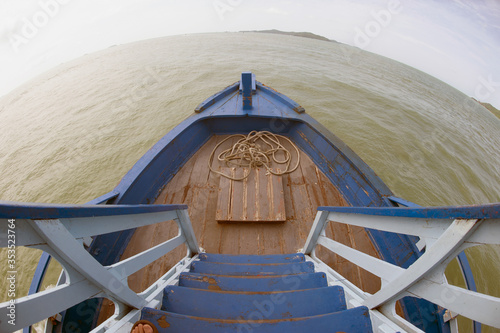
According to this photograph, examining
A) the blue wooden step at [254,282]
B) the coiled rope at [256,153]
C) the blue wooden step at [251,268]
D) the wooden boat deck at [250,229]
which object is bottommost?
the blue wooden step at [254,282]

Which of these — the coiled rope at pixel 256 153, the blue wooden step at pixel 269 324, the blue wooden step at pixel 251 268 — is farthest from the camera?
the coiled rope at pixel 256 153

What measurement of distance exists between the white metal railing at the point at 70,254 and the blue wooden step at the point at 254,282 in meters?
0.53

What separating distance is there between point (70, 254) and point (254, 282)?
Result: 4.46 ft

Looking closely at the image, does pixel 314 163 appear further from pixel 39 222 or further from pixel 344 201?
pixel 39 222

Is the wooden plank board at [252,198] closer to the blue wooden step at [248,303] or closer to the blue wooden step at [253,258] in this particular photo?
the blue wooden step at [253,258]

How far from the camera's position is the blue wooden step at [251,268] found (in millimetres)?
2008

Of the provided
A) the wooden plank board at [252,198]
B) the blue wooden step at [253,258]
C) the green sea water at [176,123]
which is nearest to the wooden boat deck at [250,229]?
the wooden plank board at [252,198]

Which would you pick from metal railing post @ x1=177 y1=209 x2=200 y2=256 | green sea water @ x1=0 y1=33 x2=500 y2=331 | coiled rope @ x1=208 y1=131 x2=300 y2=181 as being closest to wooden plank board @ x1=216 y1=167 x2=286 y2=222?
coiled rope @ x1=208 y1=131 x2=300 y2=181

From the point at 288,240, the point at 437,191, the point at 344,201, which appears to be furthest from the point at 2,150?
the point at 437,191

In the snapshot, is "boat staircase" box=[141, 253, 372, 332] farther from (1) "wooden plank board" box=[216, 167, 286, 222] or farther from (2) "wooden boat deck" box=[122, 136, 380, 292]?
(1) "wooden plank board" box=[216, 167, 286, 222]

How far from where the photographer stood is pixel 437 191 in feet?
21.2

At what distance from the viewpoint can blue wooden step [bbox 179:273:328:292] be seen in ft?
5.51

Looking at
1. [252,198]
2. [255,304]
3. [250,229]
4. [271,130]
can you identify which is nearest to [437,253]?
[255,304]

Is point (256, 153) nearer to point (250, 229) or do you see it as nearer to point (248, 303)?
point (250, 229)
